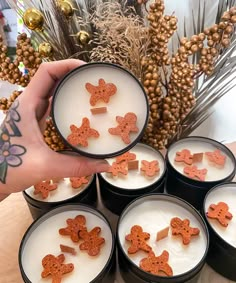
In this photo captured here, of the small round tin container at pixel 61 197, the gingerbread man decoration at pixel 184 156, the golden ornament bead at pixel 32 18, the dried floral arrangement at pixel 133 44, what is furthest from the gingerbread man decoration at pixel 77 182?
the golden ornament bead at pixel 32 18

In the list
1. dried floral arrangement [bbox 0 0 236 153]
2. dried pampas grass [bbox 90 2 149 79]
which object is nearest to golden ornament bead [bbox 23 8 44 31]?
dried floral arrangement [bbox 0 0 236 153]

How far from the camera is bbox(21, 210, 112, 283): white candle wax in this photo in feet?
1.84

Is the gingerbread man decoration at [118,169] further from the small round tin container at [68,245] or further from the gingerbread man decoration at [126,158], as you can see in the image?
the small round tin container at [68,245]

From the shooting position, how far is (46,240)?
616 millimetres

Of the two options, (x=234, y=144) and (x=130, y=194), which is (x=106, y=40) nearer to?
(x=130, y=194)

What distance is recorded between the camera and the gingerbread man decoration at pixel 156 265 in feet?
1.80

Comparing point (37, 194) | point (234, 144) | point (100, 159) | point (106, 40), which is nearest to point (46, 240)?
point (37, 194)

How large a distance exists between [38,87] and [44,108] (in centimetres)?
5

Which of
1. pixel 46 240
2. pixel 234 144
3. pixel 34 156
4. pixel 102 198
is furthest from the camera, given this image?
pixel 234 144

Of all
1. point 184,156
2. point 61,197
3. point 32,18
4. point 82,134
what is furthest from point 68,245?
point 32,18

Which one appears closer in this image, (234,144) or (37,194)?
(37,194)

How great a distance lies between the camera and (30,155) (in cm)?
51

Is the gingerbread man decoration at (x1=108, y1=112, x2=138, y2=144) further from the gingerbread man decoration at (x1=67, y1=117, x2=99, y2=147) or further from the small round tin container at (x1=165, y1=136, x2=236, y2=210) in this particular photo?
the small round tin container at (x1=165, y1=136, x2=236, y2=210)

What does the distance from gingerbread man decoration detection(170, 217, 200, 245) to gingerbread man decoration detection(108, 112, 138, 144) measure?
21 cm
